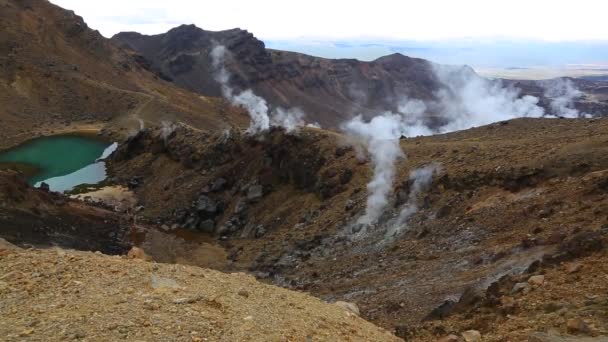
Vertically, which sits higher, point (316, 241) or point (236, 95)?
point (236, 95)

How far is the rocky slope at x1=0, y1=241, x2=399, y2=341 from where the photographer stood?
7.91 m

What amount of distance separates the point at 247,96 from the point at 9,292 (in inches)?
4497

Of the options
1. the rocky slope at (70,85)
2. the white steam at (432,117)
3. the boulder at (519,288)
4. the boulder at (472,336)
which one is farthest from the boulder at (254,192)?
the rocky slope at (70,85)

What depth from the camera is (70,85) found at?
281 feet

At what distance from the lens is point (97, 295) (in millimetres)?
9211

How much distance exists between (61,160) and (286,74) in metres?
83.5

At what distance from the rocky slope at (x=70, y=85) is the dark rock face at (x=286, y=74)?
18357 millimetres

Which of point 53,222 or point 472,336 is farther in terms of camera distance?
point 53,222

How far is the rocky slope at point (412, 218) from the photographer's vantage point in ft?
45.8

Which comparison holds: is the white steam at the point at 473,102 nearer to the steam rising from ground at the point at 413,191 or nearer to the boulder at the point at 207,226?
the boulder at the point at 207,226

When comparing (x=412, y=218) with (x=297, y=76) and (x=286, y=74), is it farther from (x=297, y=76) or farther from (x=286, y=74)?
(x=297, y=76)

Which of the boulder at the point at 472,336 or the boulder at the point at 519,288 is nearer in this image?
the boulder at the point at 472,336

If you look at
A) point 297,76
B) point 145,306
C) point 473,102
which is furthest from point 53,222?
point 297,76

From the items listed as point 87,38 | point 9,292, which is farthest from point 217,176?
point 87,38
